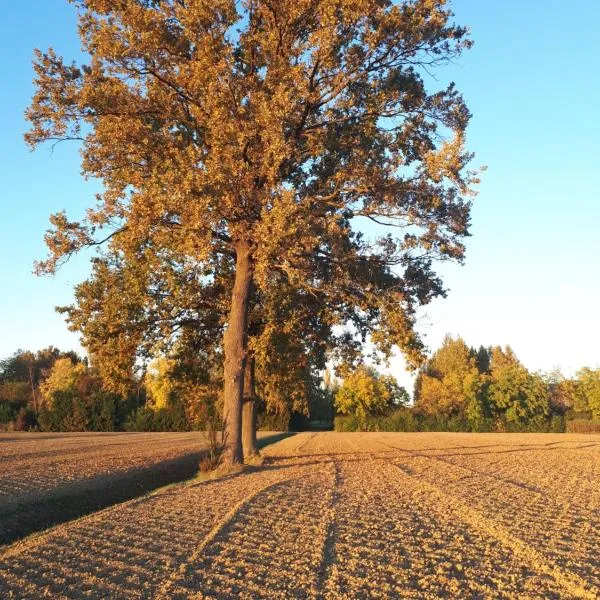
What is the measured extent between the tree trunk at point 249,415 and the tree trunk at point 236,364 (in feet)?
13.9

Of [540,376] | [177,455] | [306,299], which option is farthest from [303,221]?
[540,376]

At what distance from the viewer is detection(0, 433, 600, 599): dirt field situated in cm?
669

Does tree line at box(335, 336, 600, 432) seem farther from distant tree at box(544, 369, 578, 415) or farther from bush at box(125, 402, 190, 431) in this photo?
bush at box(125, 402, 190, 431)

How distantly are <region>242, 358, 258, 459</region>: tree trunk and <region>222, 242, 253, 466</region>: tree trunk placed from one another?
4228mm

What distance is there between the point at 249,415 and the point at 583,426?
69872 millimetres

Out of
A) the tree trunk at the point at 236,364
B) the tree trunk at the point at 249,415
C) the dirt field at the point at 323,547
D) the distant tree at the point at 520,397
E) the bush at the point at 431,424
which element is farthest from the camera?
the distant tree at the point at 520,397

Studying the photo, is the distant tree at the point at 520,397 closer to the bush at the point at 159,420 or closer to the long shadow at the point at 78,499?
the bush at the point at 159,420

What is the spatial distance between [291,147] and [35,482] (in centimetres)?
1376

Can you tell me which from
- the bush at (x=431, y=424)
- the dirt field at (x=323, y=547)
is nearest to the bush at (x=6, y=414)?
the bush at (x=431, y=424)

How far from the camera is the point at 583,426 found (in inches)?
3206

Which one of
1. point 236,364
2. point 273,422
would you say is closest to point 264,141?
point 236,364

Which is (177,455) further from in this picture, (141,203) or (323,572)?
(323,572)

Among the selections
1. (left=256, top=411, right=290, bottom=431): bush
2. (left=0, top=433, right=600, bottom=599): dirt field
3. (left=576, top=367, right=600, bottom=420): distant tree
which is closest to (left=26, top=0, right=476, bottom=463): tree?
(left=0, top=433, right=600, bottom=599): dirt field

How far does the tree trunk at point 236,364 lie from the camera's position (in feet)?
67.8
